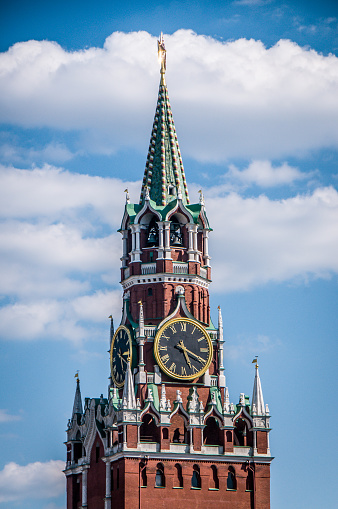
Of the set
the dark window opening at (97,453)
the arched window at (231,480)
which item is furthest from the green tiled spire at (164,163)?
the arched window at (231,480)

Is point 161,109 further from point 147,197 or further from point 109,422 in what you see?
point 109,422

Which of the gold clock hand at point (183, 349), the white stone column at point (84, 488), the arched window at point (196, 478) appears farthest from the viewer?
the white stone column at point (84, 488)

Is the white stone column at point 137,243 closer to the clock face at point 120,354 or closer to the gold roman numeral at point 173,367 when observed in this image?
the clock face at point 120,354

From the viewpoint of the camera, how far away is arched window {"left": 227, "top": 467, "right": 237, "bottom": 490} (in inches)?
4496

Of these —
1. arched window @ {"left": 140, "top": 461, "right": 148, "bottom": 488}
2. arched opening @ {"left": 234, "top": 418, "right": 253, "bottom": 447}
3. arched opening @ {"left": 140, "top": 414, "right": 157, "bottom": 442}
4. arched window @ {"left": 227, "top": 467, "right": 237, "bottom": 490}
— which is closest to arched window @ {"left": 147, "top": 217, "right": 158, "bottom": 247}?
Result: arched opening @ {"left": 140, "top": 414, "right": 157, "bottom": 442}

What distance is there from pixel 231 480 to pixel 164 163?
24.4 metres

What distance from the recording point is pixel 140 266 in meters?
119

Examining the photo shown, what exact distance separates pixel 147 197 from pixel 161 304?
8.38 meters

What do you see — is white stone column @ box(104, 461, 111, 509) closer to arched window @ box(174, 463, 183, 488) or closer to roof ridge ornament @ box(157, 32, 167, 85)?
arched window @ box(174, 463, 183, 488)

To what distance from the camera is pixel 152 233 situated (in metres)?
120

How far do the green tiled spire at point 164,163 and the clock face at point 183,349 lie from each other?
10128 millimetres

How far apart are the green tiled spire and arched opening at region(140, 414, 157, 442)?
1673 centimetres

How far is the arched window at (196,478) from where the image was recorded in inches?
4451

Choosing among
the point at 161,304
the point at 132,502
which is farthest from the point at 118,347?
the point at 132,502
